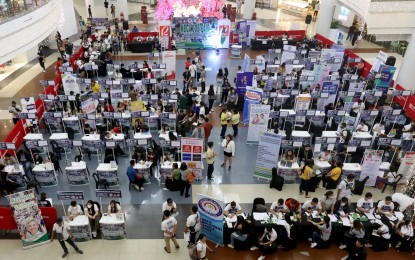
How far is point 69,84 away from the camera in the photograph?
1603 cm

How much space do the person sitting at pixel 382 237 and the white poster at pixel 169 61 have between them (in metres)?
12.4

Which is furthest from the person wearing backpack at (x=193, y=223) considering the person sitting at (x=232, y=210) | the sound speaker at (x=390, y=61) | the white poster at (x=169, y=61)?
the sound speaker at (x=390, y=61)

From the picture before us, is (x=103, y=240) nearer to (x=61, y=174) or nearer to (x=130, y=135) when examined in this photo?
(x=61, y=174)

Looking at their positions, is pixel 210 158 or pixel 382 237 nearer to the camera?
pixel 382 237

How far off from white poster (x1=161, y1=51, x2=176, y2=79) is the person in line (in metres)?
11.7

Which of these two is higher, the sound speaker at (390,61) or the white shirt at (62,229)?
the sound speaker at (390,61)

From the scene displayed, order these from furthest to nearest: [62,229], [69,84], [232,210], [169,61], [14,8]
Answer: [169,61] < [69,84] < [14,8] < [232,210] < [62,229]

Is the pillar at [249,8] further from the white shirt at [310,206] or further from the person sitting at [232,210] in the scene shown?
the person sitting at [232,210]

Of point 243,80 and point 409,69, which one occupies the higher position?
point 409,69

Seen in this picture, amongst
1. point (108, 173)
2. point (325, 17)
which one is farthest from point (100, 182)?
point (325, 17)

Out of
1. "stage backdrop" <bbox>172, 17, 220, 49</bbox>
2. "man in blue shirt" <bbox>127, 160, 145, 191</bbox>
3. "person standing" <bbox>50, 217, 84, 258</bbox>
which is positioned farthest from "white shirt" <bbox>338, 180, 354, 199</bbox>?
"stage backdrop" <bbox>172, 17, 220, 49</bbox>

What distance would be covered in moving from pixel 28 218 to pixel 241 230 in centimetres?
534

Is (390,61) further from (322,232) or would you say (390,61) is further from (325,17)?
(322,232)

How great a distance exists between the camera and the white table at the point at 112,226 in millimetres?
9102
